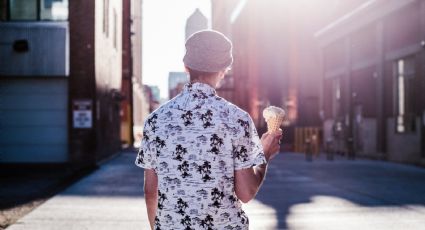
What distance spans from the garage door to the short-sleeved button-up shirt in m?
17.8

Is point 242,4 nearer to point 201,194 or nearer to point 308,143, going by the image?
point 308,143

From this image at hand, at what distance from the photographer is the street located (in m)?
9.03

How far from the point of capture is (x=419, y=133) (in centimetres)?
2266

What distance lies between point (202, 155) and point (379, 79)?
2491 centimetres

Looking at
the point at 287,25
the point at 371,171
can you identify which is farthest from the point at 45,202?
the point at 287,25

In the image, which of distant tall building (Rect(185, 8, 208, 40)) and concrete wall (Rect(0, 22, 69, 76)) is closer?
concrete wall (Rect(0, 22, 69, 76))

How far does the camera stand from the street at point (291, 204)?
29.6ft

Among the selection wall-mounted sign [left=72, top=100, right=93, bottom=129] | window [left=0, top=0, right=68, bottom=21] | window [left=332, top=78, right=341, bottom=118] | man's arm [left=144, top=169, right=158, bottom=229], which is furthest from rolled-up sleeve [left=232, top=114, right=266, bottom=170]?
window [left=332, top=78, right=341, bottom=118]

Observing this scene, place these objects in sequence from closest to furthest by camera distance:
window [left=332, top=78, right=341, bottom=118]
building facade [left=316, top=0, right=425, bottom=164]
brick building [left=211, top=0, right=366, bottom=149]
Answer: building facade [left=316, top=0, right=425, bottom=164] < window [left=332, top=78, right=341, bottom=118] < brick building [left=211, top=0, right=366, bottom=149]

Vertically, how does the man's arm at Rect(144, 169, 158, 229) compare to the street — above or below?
above

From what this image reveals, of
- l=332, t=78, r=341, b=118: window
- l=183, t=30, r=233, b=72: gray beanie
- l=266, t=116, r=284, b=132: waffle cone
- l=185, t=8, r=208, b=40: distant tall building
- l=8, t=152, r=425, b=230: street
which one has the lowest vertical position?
l=8, t=152, r=425, b=230: street

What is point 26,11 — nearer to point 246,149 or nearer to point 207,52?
point 207,52

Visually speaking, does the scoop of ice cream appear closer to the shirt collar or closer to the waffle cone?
the waffle cone

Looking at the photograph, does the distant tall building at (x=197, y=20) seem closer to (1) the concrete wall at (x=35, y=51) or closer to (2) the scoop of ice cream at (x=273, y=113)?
(1) the concrete wall at (x=35, y=51)
